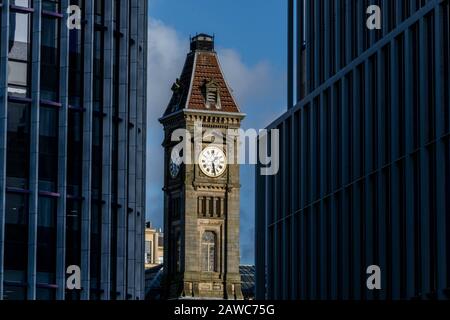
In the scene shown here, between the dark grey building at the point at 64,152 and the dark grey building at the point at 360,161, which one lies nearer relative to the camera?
the dark grey building at the point at 360,161

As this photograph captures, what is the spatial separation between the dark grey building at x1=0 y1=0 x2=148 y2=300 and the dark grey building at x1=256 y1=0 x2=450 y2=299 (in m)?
11.1

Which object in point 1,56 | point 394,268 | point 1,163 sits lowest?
point 394,268

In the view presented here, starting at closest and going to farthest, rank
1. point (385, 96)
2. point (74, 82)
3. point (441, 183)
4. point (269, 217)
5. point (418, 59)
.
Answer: point (441, 183) → point (418, 59) → point (385, 96) → point (74, 82) → point (269, 217)

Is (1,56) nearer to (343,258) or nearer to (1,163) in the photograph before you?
(1,163)

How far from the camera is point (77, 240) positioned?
84.8m

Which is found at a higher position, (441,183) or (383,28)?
(383,28)

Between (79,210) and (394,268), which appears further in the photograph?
(79,210)

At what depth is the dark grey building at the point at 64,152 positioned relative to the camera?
82438mm

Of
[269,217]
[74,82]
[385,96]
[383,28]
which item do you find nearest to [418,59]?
[385,96]

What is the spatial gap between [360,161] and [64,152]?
14.7 meters

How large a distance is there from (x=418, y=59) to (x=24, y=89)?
809 inches

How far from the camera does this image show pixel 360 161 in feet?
278

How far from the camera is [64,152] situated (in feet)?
277

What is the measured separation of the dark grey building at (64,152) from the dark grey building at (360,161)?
36.3 feet
